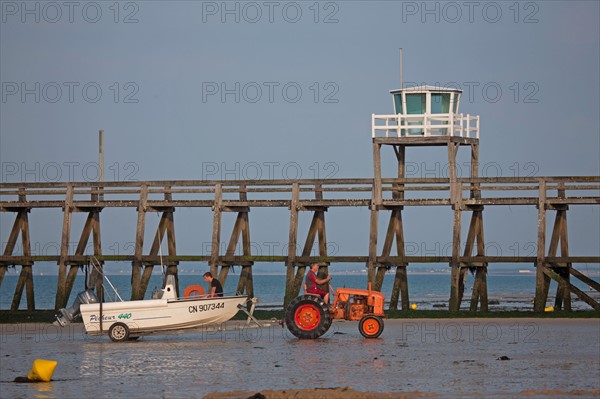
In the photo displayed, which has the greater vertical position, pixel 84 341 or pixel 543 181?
pixel 543 181

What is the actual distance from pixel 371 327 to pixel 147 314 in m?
4.67

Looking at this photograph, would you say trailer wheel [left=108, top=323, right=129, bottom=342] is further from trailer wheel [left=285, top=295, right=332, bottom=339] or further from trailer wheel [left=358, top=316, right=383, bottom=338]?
trailer wheel [left=358, top=316, right=383, bottom=338]

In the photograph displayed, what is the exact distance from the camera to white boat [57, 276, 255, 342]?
79.6ft

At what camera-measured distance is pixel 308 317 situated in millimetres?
24609

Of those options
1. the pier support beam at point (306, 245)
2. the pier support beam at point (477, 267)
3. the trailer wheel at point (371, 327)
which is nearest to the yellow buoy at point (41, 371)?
the trailer wheel at point (371, 327)

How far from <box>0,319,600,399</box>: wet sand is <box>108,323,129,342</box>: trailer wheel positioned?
0.56 ft

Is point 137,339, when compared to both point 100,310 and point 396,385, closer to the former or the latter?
point 100,310

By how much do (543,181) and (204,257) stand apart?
1002 cm

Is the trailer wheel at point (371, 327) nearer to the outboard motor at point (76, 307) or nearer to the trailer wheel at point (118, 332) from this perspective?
the trailer wheel at point (118, 332)

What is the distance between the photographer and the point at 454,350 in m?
22.2

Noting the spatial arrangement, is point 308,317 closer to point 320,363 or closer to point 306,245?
point 320,363

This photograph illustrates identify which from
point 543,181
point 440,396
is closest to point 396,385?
point 440,396

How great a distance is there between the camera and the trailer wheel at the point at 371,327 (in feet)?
81.0

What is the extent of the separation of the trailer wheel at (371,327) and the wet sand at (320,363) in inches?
10.2
